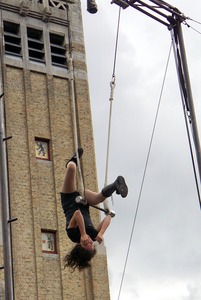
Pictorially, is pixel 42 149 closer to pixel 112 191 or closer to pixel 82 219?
pixel 112 191

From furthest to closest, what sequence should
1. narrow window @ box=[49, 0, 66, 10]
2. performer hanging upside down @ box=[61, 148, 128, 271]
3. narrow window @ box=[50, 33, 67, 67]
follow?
narrow window @ box=[49, 0, 66, 10] → narrow window @ box=[50, 33, 67, 67] → performer hanging upside down @ box=[61, 148, 128, 271]

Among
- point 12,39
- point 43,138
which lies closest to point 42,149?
point 43,138

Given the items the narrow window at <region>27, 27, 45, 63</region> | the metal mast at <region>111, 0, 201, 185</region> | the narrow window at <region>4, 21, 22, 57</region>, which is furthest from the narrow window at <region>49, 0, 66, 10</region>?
the metal mast at <region>111, 0, 201, 185</region>

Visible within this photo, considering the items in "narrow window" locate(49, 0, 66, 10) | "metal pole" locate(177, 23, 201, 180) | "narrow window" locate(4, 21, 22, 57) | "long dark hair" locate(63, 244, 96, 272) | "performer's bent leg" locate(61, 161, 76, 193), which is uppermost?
"narrow window" locate(49, 0, 66, 10)

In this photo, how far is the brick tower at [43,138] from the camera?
21.0 metres

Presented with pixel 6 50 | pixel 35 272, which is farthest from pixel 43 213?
pixel 6 50

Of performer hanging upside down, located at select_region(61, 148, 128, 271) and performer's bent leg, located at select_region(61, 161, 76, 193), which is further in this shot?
performer's bent leg, located at select_region(61, 161, 76, 193)

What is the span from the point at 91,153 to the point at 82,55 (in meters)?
4.45

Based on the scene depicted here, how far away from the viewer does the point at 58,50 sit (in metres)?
25.3

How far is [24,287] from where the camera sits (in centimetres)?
2036

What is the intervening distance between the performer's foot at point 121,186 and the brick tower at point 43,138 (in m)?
11.5

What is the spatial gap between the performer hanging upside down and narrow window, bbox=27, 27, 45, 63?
15172 millimetres

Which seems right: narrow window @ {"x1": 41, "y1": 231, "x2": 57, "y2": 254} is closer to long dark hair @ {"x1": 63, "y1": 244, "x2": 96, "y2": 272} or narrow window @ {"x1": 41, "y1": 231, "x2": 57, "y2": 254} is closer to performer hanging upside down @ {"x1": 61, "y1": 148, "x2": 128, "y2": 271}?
performer hanging upside down @ {"x1": 61, "y1": 148, "x2": 128, "y2": 271}

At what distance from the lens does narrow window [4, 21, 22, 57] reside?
2373 cm
